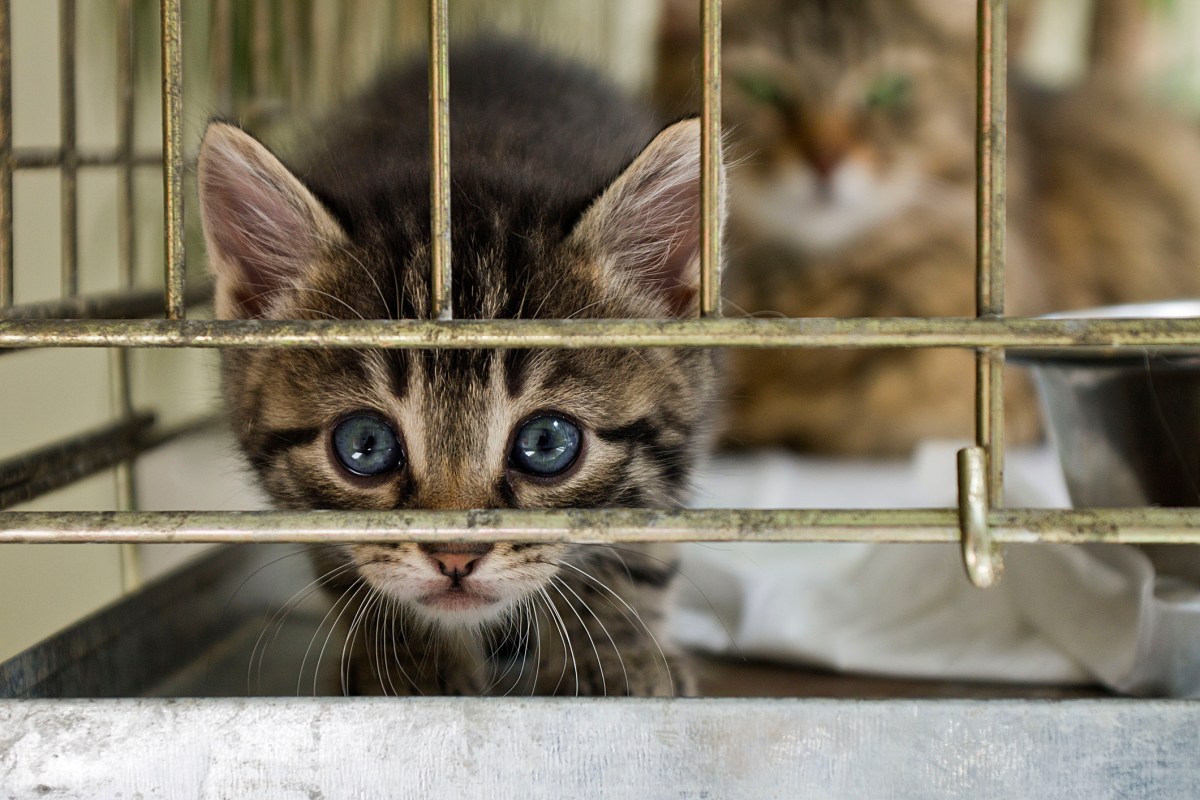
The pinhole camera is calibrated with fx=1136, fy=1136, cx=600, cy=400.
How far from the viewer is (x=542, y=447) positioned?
3.76 feet

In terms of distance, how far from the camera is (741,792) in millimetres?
805

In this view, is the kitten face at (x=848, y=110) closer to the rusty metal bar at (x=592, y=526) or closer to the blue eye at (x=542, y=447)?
the blue eye at (x=542, y=447)

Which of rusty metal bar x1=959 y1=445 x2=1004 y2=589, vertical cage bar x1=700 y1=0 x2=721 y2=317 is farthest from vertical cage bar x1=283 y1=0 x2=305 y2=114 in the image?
rusty metal bar x1=959 y1=445 x2=1004 y2=589

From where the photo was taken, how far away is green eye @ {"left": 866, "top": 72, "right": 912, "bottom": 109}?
8.23 ft

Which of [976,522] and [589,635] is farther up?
[976,522]

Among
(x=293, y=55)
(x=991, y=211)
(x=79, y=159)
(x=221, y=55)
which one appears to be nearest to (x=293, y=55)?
(x=293, y=55)

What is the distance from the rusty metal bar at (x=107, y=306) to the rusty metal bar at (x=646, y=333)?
330mm

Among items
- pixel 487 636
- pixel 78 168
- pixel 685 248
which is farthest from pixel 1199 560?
pixel 78 168

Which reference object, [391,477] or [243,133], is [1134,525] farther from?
[243,133]

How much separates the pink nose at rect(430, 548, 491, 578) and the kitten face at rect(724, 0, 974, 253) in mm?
1555

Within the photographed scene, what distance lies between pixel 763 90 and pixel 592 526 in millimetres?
1958

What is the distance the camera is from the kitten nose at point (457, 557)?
3.46 ft

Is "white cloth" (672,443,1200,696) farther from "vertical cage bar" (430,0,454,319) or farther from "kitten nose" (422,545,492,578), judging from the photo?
"vertical cage bar" (430,0,454,319)

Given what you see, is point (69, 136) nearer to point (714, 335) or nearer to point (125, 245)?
point (125, 245)
